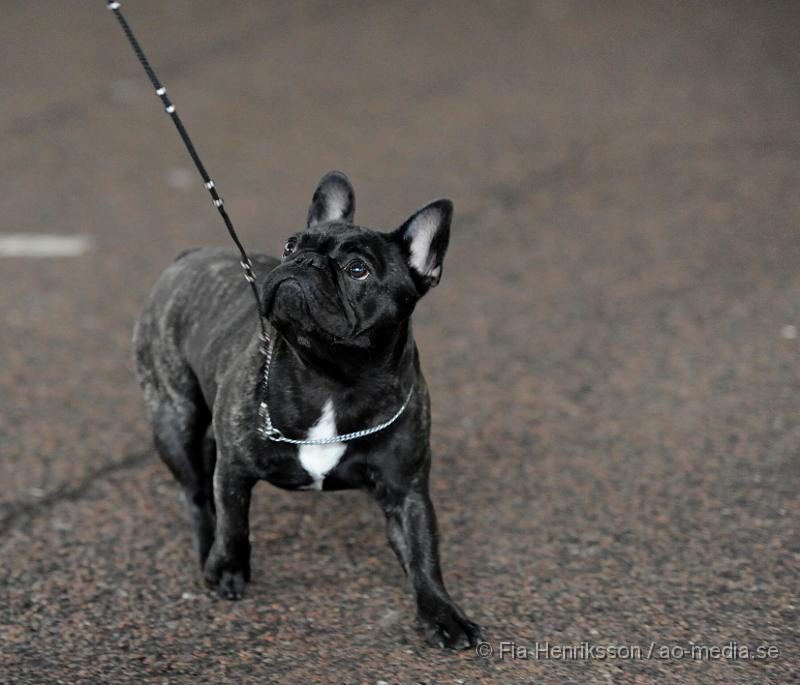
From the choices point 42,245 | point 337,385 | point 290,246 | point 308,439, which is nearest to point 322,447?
point 308,439

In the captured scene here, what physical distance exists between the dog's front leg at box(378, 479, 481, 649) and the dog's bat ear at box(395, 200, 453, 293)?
680 mm

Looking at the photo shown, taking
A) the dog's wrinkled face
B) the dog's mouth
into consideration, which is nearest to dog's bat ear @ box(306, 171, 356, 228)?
the dog's wrinkled face

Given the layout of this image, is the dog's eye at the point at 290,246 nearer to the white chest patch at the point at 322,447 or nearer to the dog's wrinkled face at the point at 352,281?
the dog's wrinkled face at the point at 352,281

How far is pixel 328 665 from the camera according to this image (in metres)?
3.98

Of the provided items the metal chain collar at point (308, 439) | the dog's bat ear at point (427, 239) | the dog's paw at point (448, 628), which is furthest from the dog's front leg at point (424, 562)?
the dog's bat ear at point (427, 239)

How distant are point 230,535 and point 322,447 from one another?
515 mm

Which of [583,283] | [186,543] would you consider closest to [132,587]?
[186,543]

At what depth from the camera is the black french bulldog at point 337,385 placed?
12.6ft

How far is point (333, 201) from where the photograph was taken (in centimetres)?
438

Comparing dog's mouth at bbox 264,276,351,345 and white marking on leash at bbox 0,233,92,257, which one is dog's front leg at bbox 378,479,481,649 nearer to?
Answer: dog's mouth at bbox 264,276,351,345

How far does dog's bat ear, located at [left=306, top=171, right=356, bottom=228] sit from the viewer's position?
A: 434 centimetres

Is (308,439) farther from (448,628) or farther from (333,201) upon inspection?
(333,201)

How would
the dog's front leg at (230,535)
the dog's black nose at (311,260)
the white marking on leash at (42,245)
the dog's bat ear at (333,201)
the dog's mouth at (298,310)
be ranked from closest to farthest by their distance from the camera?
the dog's mouth at (298,310)
the dog's black nose at (311,260)
the dog's front leg at (230,535)
the dog's bat ear at (333,201)
the white marking on leash at (42,245)

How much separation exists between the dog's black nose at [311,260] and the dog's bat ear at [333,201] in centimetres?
48
